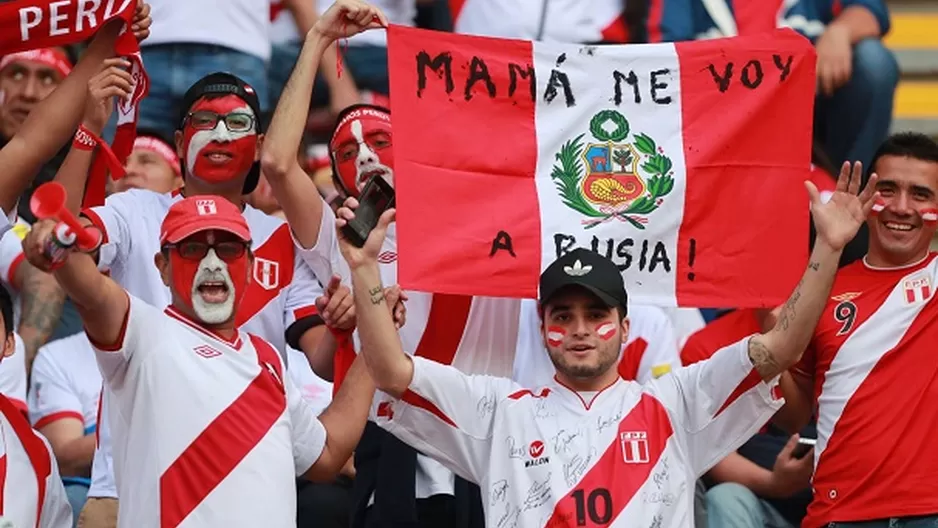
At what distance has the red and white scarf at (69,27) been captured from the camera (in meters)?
6.42

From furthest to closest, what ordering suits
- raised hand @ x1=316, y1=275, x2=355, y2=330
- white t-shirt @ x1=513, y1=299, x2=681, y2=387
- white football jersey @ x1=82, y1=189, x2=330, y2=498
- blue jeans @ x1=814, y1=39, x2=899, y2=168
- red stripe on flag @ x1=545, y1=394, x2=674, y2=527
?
blue jeans @ x1=814, y1=39, x2=899, y2=168
white t-shirt @ x1=513, y1=299, x2=681, y2=387
white football jersey @ x1=82, y1=189, x2=330, y2=498
raised hand @ x1=316, y1=275, x2=355, y2=330
red stripe on flag @ x1=545, y1=394, x2=674, y2=527

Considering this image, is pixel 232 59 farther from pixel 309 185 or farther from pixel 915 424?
pixel 915 424

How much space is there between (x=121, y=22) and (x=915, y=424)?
299 cm

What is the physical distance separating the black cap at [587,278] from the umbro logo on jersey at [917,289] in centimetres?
101

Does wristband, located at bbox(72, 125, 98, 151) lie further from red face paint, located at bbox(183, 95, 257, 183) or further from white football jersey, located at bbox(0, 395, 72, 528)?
white football jersey, located at bbox(0, 395, 72, 528)

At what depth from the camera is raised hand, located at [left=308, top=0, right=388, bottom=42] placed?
263 inches

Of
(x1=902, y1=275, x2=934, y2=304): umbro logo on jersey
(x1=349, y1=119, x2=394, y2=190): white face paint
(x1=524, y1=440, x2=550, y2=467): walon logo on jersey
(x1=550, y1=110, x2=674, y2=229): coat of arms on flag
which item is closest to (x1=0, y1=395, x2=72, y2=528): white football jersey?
(x1=524, y1=440, x2=550, y2=467): walon logo on jersey

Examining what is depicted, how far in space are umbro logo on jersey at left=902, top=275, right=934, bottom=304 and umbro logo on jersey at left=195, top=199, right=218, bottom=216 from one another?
241cm

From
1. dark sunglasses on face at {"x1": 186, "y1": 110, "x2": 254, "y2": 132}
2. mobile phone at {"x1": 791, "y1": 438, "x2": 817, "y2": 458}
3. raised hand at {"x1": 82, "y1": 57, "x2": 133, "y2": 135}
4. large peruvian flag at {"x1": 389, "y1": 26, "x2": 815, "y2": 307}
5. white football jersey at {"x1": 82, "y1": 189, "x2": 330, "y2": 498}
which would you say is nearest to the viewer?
raised hand at {"x1": 82, "y1": 57, "x2": 133, "y2": 135}

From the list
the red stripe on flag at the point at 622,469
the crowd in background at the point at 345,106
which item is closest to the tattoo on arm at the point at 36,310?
the crowd in background at the point at 345,106

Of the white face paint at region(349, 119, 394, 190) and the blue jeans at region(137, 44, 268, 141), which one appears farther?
the blue jeans at region(137, 44, 268, 141)

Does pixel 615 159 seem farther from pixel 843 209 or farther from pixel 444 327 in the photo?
pixel 843 209

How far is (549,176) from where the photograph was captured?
22.8ft

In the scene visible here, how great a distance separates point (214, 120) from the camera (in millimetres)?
6879
